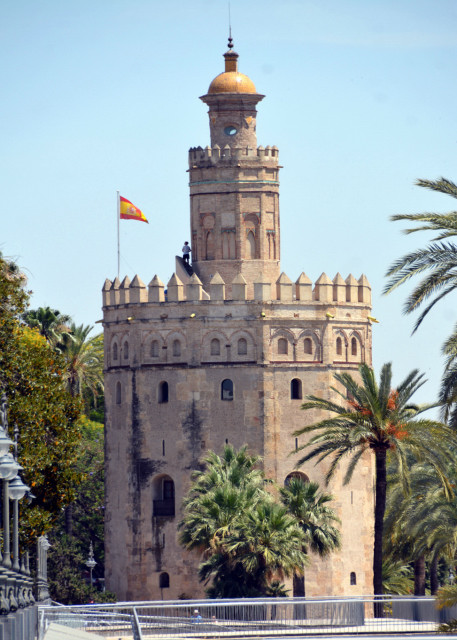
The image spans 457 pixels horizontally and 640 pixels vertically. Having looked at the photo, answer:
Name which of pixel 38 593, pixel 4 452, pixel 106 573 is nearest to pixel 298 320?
pixel 106 573

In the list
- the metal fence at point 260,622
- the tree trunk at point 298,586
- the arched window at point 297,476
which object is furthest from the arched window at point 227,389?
the metal fence at point 260,622

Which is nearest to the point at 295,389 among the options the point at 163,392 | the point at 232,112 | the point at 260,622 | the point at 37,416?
the point at 163,392

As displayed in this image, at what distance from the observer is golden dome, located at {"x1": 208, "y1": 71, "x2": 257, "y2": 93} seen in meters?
70.0

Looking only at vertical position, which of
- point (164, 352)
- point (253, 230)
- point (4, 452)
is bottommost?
point (4, 452)

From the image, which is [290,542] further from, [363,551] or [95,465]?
[95,465]

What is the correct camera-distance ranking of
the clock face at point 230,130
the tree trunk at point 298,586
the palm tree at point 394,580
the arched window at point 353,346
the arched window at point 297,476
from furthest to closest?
the clock face at point 230,130, the arched window at point 353,346, the palm tree at point 394,580, the arched window at point 297,476, the tree trunk at point 298,586

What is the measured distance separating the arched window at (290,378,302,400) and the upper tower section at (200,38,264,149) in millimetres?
10290

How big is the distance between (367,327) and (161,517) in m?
11.6

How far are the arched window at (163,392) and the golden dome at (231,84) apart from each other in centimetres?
1256

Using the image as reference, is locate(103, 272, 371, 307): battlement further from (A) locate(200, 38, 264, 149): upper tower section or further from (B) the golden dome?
(B) the golden dome

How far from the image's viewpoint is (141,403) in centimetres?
6738

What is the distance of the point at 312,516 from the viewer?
185 feet

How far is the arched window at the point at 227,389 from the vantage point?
66.6 m

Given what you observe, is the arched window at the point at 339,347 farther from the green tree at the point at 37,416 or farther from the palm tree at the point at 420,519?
the green tree at the point at 37,416
